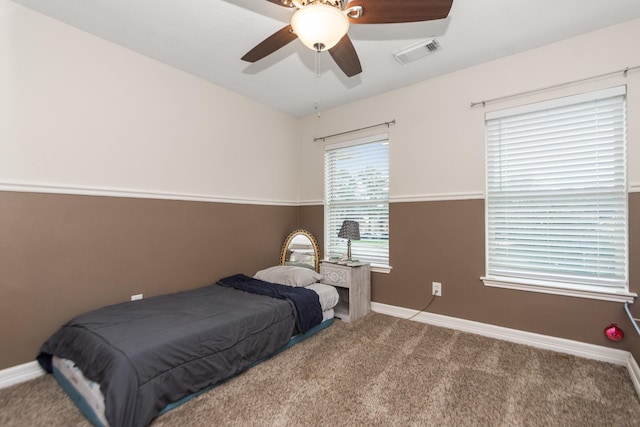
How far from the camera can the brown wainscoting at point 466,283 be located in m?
2.20

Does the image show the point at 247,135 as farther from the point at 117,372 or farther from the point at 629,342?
the point at 629,342

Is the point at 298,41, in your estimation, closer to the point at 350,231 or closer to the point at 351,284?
the point at 350,231

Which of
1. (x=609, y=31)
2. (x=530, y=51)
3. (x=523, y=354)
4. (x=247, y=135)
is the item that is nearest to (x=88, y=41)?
(x=247, y=135)

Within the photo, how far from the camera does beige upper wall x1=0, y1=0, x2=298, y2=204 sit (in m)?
2.02

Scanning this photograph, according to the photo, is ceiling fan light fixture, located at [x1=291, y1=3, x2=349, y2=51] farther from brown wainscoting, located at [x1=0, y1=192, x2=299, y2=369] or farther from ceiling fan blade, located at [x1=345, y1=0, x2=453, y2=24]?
brown wainscoting, located at [x1=0, y1=192, x2=299, y2=369]

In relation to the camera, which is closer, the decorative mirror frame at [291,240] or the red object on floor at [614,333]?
the red object on floor at [614,333]

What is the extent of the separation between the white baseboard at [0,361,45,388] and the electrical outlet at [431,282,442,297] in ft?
10.9

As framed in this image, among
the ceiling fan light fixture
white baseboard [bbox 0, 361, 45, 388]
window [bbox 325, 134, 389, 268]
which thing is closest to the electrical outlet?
window [bbox 325, 134, 389, 268]

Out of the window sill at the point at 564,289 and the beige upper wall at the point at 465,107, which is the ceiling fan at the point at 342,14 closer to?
the beige upper wall at the point at 465,107

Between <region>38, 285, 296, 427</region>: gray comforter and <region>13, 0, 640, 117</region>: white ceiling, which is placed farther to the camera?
<region>13, 0, 640, 117</region>: white ceiling

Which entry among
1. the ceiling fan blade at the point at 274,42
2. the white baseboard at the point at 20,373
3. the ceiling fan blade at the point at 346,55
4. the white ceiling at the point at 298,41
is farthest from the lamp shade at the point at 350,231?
the white baseboard at the point at 20,373

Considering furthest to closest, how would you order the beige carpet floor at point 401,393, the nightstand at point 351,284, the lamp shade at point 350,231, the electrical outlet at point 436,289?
the lamp shade at point 350,231, the nightstand at point 351,284, the electrical outlet at point 436,289, the beige carpet floor at point 401,393

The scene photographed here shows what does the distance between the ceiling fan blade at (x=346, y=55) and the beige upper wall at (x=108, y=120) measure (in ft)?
5.95

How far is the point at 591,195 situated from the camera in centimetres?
229
